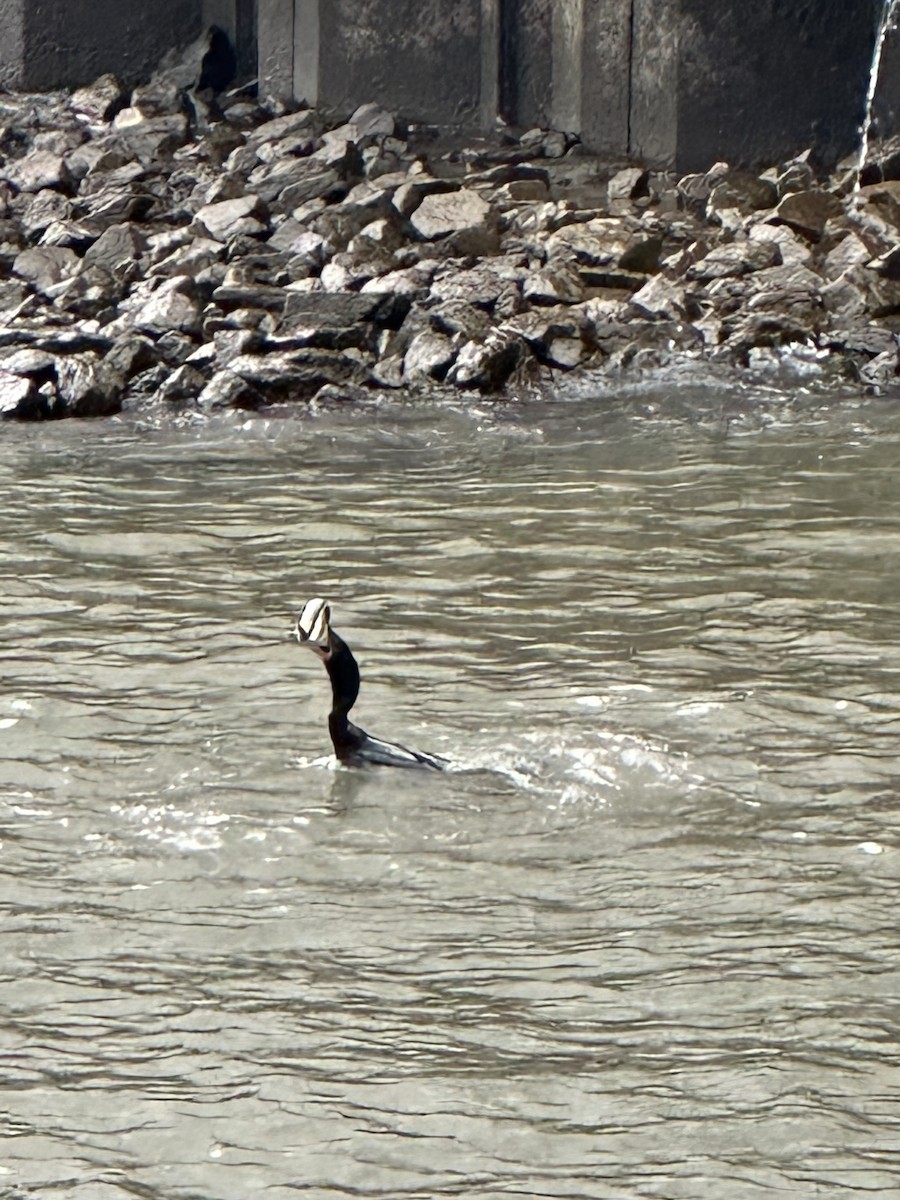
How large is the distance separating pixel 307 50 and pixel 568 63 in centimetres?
256

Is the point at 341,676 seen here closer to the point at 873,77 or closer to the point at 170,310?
the point at 170,310

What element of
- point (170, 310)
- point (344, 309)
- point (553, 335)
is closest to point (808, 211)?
point (553, 335)

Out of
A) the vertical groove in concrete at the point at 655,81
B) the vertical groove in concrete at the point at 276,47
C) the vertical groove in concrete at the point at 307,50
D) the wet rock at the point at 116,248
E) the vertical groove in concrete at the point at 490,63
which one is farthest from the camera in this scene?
the vertical groove in concrete at the point at 276,47

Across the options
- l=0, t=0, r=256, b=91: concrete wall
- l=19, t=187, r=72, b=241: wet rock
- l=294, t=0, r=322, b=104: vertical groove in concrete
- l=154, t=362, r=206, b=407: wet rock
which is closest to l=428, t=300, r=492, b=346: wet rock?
l=154, t=362, r=206, b=407: wet rock

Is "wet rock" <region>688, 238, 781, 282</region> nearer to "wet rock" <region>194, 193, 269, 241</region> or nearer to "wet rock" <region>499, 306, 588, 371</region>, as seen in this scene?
"wet rock" <region>499, 306, 588, 371</region>

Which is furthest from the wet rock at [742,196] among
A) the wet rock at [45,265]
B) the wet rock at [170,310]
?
the wet rock at [45,265]

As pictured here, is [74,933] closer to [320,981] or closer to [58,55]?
[320,981]

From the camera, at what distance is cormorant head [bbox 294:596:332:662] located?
5.37 m

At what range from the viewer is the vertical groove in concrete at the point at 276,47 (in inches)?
623

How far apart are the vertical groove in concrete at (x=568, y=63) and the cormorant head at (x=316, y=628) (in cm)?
914

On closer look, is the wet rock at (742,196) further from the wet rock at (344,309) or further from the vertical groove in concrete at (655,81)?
the wet rock at (344,309)

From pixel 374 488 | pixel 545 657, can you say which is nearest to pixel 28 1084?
pixel 545 657

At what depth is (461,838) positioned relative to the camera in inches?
202

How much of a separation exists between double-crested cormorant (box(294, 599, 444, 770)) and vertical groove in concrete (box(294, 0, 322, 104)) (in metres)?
10.8
